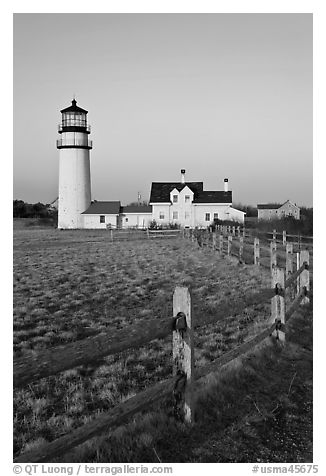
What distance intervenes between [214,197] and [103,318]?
42.2 m

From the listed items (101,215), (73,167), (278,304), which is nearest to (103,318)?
(278,304)

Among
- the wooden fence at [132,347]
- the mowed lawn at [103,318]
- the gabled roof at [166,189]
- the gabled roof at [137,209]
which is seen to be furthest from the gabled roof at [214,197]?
the wooden fence at [132,347]

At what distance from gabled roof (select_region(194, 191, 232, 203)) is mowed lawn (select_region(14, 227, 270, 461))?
31.5 meters

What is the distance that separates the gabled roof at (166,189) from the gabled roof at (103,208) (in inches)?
158

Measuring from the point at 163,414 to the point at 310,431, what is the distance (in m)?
1.25

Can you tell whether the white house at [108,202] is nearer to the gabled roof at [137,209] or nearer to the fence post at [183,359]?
the gabled roof at [137,209]

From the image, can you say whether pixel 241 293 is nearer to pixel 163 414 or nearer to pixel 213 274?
pixel 213 274

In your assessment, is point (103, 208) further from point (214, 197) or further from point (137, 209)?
point (214, 197)

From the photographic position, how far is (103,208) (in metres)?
51.0

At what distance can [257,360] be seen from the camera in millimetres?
5484

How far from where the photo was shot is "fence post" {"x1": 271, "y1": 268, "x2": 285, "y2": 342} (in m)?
6.23

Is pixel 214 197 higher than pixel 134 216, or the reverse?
pixel 214 197

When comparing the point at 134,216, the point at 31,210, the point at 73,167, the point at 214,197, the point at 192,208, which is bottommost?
the point at 134,216

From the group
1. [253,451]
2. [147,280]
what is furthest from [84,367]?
[147,280]
